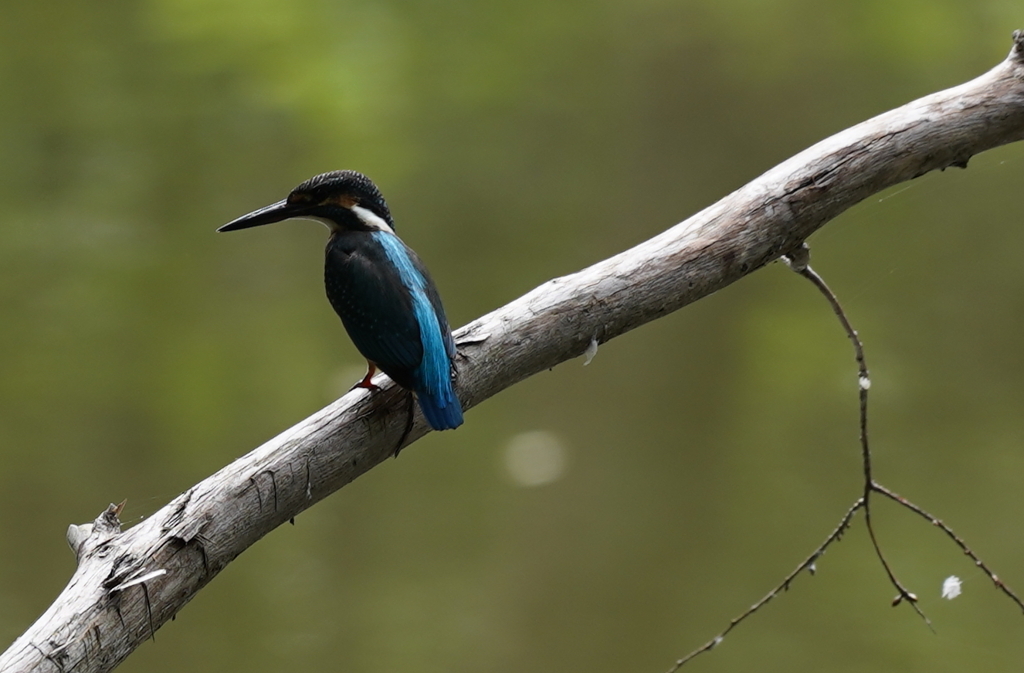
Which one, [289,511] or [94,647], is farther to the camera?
[289,511]

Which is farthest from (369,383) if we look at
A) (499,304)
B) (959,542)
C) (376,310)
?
(499,304)

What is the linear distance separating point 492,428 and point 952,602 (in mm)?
1654

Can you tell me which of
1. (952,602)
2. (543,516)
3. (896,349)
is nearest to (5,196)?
(543,516)

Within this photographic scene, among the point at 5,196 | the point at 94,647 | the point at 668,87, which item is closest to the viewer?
the point at 94,647

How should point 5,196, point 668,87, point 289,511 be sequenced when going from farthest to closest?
point 668,87 → point 5,196 → point 289,511

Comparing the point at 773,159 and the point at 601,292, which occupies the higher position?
the point at 601,292

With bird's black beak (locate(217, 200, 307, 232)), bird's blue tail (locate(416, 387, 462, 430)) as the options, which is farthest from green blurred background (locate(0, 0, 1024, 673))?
bird's blue tail (locate(416, 387, 462, 430))

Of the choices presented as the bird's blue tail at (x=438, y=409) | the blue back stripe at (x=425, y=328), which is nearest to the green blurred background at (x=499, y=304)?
the blue back stripe at (x=425, y=328)

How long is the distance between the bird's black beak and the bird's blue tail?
40cm

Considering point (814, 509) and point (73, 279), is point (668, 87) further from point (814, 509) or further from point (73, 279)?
point (73, 279)

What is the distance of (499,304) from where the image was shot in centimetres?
337

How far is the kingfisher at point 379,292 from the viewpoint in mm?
1149

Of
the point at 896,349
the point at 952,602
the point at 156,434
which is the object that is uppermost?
the point at 156,434

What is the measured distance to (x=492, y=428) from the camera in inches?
132
